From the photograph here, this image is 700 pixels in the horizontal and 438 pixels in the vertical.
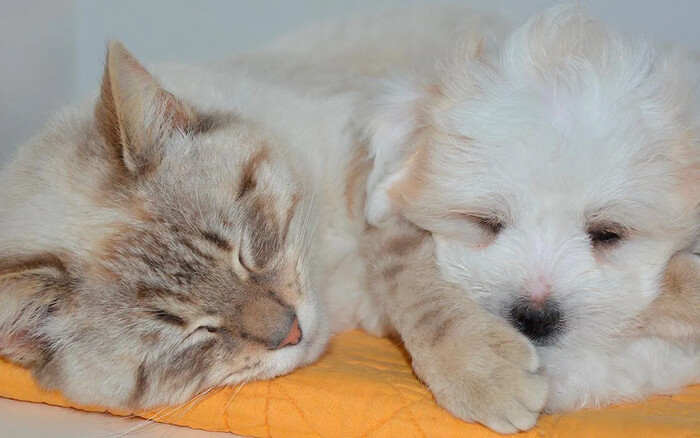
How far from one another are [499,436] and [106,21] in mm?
1973

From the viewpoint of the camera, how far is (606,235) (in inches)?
63.7

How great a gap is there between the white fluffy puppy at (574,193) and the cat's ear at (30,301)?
0.72m

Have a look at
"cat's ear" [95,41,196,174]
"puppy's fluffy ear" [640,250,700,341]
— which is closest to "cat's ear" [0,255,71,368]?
"cat's ear" [95,41,196,174]

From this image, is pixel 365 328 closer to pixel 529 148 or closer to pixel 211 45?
pixel 529 148

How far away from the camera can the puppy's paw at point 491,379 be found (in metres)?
1.43

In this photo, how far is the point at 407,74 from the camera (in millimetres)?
1903

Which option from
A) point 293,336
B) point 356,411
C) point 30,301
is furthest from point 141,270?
point 356,411

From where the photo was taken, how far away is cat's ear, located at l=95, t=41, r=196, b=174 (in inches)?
58.8

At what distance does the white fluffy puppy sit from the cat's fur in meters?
0.04

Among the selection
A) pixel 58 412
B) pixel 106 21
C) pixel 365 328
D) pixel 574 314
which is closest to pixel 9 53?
pixel 106 21

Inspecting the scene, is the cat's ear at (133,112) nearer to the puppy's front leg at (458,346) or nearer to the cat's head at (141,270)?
the cat's head at (141,270)

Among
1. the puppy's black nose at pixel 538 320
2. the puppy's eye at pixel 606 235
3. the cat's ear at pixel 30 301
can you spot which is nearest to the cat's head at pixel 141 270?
the cat's ear at pixel 30 301

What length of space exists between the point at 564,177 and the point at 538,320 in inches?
11.0

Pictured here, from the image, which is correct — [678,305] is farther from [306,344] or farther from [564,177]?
[306,344]
